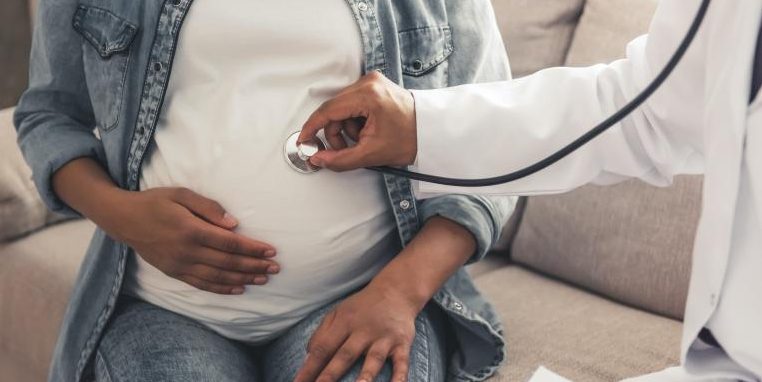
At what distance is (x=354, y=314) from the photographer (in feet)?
3.33

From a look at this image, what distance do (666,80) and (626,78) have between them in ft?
0.23

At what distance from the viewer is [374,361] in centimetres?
98

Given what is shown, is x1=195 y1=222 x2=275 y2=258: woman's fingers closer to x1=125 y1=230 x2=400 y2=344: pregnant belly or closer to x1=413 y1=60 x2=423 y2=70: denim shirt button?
x1=125 y1=230 x2=400 y2=344: pregnant belly

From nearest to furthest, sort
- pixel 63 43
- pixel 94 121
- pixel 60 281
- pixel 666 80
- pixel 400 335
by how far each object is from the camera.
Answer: pixel 666 80, pixel 400 335, pixel 63 43, pixel 94 121, pixel 60 281

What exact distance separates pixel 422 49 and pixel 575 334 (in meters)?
0.44

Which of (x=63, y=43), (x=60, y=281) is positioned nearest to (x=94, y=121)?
(x=63, y=43)

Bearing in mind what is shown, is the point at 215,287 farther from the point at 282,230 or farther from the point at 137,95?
the point at 137,95

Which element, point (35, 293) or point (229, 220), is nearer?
point (229, 220)

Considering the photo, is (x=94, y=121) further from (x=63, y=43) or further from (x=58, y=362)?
(x=58, y=362)

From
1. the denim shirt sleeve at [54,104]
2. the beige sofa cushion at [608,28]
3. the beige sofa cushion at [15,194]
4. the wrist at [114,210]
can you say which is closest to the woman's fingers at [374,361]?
the wrist at [114,210]

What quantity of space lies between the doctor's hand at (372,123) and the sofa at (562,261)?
0.34 m

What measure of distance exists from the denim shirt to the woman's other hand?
10 cm

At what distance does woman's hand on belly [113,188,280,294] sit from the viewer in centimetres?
102

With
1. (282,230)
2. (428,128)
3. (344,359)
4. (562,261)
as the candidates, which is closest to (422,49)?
(428,128)
